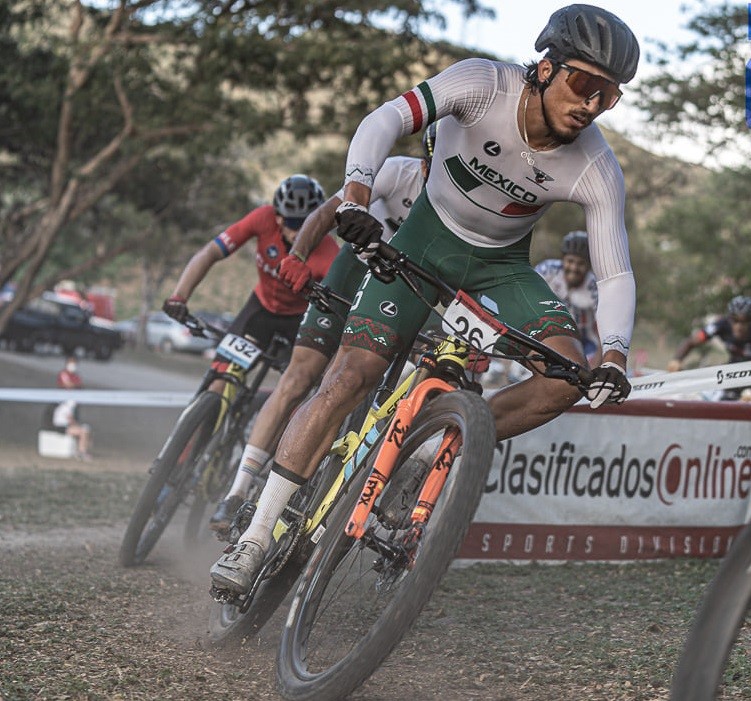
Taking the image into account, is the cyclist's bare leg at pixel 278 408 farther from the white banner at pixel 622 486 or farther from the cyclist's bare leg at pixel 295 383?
the white banner at pixel 622 486

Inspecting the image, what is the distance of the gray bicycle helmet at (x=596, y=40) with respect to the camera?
3912 mm

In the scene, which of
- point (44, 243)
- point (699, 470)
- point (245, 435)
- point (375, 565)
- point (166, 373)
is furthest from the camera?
point (166, 373)

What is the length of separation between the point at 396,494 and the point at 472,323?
601 millimetres

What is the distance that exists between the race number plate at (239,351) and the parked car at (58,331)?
3794cm

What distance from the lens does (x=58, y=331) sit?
147ft

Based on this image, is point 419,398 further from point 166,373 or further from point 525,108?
point 166,373

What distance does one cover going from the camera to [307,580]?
3.78m

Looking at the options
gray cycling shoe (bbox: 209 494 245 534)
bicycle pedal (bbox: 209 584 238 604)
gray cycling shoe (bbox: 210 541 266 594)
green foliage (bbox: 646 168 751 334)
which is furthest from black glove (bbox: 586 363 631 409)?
green foliage (bbox: 646 168 751 334)

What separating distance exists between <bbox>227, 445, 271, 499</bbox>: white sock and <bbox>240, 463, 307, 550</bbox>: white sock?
4.43ft

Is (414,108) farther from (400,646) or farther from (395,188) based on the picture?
(400,646)

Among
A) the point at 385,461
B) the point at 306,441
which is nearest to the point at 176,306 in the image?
the point at 306,441

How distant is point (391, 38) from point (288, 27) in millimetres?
1853

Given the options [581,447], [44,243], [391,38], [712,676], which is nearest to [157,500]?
[581,447]

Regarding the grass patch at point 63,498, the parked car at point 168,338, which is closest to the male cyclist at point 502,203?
the grass patch at point 63,498
